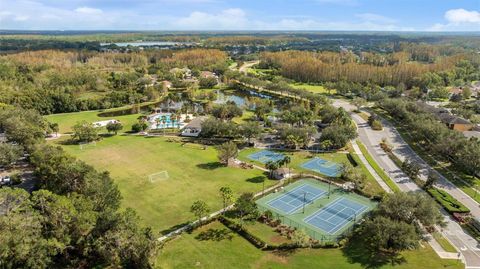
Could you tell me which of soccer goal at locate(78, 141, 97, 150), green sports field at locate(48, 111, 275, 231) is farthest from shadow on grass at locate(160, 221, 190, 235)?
soccer goal at locate(78, 141, 97, 150)

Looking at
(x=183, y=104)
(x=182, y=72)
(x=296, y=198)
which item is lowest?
(x=296, y=198)

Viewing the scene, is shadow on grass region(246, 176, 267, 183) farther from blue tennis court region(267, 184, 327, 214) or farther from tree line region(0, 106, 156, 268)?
tree line region(0, 106, 156, 268)

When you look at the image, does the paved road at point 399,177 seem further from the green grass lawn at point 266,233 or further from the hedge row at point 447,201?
the green grass lawn at point 266,233

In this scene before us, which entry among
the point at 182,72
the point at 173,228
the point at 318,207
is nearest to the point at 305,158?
the point at 318,207

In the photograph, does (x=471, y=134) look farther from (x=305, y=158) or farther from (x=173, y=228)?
(x=173, y=228)

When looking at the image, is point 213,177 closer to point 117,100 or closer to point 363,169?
point 363,169

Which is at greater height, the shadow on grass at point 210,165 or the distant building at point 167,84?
the distant building at point 167,84

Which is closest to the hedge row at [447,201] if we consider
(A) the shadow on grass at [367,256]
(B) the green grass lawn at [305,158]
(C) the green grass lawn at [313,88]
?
(B) the green grass lawn at [305,158]
